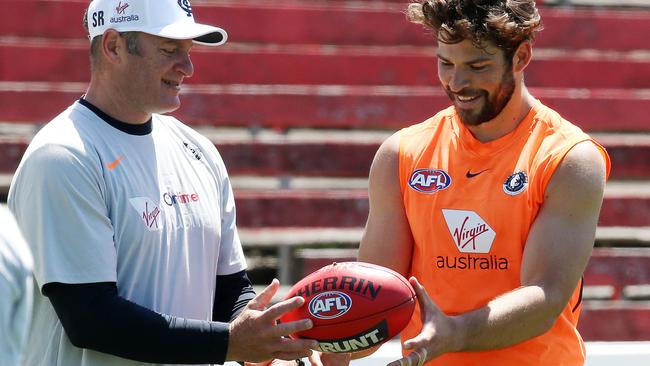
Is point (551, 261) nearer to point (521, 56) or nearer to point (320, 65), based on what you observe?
point (521, 56)

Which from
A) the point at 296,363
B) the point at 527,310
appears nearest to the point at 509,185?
the point at 527,310

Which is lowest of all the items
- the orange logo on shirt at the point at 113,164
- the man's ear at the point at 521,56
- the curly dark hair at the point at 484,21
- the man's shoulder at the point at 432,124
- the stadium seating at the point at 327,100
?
Answer: the stadium seating at the point at 327,100

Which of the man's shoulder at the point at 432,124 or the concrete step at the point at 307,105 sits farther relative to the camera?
the concrete step at the point at 307,105

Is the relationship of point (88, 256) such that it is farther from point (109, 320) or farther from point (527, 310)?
point (527, 310)

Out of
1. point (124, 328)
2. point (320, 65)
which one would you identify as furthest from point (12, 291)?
point (320, 65)

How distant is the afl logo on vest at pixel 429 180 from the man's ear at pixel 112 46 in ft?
2.58

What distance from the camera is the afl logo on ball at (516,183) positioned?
8.70 ft

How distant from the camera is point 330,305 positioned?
2578mm

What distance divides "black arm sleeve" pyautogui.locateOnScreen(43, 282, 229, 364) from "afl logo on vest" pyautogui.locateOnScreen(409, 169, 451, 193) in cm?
64

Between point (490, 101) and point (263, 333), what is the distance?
81 centimetres

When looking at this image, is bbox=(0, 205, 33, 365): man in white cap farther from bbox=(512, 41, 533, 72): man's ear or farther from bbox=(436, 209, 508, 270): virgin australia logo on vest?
bbox=(512, 41, 533, 72): man's ear

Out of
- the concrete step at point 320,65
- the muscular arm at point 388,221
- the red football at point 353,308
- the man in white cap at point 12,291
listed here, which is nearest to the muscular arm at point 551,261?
the red football at point 353,308

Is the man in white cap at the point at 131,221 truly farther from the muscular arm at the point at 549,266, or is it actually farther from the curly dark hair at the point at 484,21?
the curly dark hair at the point at 484,21

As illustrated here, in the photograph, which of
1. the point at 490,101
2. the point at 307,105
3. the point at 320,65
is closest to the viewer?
the point at 490,101
